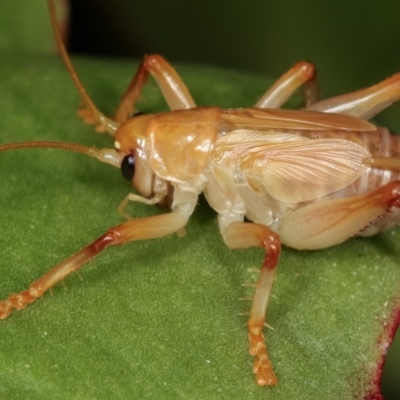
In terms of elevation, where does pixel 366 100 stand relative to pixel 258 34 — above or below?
above

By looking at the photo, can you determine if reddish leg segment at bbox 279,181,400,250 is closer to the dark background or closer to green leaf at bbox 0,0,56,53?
the dark background

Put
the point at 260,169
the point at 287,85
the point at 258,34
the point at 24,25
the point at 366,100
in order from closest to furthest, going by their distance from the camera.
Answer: the point at 260,169 → the point at 366,100 → the point at 287,85 → the point at 24,25 → the point at 258,34

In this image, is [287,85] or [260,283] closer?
[260,283]

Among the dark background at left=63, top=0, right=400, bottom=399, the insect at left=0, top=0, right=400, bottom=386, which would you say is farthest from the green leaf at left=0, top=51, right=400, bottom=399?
the dark background at left=63, top=0, right=400, bottom=399

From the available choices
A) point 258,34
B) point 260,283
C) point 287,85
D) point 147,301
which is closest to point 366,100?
point 287,85

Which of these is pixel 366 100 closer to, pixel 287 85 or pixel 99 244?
pixel 287 85

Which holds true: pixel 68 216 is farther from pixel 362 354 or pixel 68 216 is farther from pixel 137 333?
pixel 362 354

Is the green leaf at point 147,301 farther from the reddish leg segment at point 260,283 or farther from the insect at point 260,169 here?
the insect at point 260,169
